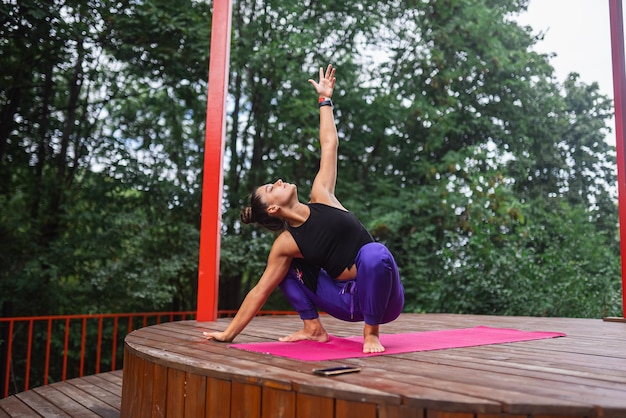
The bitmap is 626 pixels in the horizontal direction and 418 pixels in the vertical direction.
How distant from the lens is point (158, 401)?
6.07 ft

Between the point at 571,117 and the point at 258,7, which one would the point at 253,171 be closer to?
the point at 258,7

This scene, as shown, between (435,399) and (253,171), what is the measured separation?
21.0 feet

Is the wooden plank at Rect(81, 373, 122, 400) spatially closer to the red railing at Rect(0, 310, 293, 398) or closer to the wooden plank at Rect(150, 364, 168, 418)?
the wooden plank at Rect(150, 364, 168, 418)

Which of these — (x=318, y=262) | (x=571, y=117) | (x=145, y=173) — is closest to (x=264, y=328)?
(x=318, y=262)

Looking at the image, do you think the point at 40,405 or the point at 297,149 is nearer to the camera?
the point at 40,405

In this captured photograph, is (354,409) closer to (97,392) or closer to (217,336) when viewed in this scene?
(217,336)

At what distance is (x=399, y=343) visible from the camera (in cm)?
230

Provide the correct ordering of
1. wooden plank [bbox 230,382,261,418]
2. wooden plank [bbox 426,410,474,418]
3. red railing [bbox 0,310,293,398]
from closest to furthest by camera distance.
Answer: wooden plank [bbox 426,410,474,418] < wooden plank [bbox 230,382,261,418] < red railing [bbox 0,310,293,398]

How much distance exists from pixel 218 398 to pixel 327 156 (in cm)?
117

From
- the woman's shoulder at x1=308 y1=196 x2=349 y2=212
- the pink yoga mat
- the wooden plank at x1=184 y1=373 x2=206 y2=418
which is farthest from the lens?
the woman's shoulder at x1=308 y1=196 x2=349 y2=212

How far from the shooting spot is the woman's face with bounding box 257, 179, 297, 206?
2.17 m

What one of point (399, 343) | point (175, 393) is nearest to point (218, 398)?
point (175, 393)

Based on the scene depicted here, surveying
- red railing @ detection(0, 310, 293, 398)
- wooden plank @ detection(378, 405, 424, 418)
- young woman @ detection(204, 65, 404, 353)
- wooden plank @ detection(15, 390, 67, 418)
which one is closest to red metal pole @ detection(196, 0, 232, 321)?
wooden plank @ detection(15, 390, 67, 418)

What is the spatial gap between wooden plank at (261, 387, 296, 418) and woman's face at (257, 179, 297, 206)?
33.0 inches
